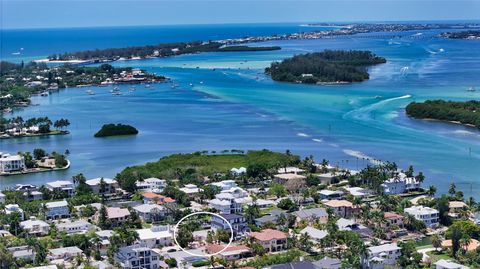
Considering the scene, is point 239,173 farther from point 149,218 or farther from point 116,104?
point 116,104

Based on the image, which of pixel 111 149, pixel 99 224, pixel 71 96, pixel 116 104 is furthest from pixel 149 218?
pixel 71 96

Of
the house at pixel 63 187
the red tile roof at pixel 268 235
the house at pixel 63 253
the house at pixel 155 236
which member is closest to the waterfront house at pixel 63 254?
the house at pixel 63 253

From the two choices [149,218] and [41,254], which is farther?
[149,218]

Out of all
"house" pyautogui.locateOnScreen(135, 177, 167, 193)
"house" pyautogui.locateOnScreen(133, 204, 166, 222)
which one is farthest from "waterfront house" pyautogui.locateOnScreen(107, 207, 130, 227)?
"house" pyautogui.locateOnScreen(135, 177, 167, 193)

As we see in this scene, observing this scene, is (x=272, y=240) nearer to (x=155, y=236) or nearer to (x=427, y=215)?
(x=155, y=236)

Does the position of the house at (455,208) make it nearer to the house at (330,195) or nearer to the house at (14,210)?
the house at (330,195)

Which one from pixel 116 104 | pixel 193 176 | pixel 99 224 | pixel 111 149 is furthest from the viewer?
pixel 116 104

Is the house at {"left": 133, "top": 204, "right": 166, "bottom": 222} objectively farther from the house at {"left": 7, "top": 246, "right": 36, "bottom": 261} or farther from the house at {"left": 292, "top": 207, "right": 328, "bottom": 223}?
the house at {"left": 7, "top": 246, "right": 36, "bottom": 261}
